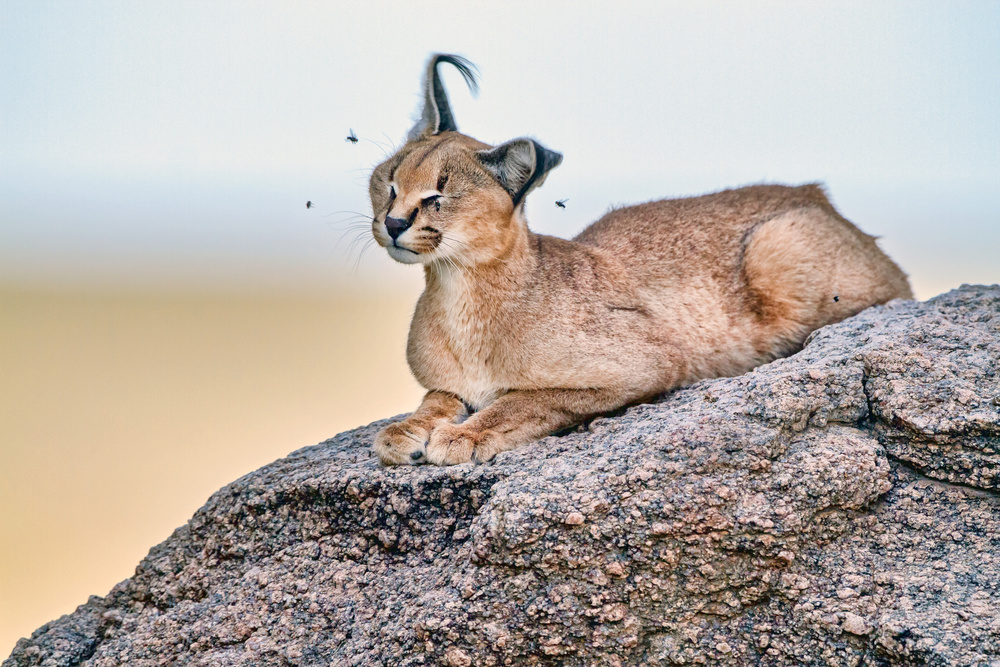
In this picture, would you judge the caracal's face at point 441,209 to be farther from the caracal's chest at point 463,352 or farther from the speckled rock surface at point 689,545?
the speckled rock surface at point 689,545

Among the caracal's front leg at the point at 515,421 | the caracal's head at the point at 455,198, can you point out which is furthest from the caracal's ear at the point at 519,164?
the caracal's front leg at the point at 515,421

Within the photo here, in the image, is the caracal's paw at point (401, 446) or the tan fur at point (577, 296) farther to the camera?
the tan fur at point (577, 296)

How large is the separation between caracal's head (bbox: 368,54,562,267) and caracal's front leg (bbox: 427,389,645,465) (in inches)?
38.1

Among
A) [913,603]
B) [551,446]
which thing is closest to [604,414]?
[551,446]

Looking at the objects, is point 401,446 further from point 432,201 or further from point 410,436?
point 432,201

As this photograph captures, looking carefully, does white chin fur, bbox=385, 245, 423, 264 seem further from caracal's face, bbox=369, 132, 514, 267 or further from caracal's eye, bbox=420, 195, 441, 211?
caracal's eye, bbox=420, 195, 441, 211

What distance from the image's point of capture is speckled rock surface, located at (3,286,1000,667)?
4.68 metres

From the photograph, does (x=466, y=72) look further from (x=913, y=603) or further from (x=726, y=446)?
(x=913, y=603)

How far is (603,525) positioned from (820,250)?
3793mm

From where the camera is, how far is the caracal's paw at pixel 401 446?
589 centimetres

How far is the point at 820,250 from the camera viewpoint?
7609 mm

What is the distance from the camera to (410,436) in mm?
5949

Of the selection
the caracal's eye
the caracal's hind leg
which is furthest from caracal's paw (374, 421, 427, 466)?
the caracal's hind leg

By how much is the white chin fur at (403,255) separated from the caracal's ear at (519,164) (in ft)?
2.42
